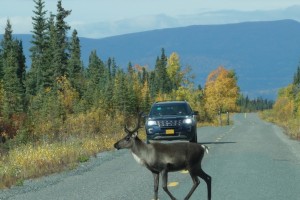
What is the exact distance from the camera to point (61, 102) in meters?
34.4

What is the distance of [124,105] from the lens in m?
58.2

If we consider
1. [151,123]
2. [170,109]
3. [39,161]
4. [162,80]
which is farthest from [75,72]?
[39,161]

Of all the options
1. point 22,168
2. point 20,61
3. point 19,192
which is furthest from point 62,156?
point 20,61

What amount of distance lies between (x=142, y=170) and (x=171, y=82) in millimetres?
103358

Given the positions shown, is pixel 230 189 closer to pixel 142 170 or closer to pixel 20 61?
pixel 142 170

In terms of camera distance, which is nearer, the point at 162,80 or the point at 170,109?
the point at 170,109

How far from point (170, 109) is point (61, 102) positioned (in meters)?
12.9

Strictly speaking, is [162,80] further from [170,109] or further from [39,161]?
[39,161]

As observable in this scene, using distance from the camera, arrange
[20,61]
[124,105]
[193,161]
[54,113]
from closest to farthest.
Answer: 1. [193,161]
2. [54,113]
3. [124,105]
4. [20,61]

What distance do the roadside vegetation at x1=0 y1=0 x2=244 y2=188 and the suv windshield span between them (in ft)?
6.80

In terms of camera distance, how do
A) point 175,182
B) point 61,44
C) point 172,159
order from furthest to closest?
point 61,44
point 175,182
point 172,159

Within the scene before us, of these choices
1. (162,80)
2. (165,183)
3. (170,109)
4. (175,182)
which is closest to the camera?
(165,183)

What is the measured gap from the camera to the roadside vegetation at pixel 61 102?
55.0 ft

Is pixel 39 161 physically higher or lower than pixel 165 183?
lower
